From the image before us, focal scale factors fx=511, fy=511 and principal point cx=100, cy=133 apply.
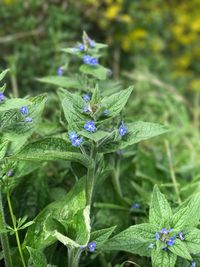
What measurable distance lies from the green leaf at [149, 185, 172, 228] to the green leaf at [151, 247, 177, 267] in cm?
7

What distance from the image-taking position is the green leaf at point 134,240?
1292 millimetres

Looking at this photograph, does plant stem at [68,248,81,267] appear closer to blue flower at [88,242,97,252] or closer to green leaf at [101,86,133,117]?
blue flower at [88,242,97,252]

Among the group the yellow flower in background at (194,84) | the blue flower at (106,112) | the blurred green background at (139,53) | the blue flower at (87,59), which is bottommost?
the yellow flower in background at (194,84)

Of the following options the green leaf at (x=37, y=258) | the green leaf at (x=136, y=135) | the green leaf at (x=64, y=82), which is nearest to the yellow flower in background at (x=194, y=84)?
the green leaf at (x=64, y=82)

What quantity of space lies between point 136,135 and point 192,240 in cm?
30

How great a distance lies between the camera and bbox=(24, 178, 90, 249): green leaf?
1269mm

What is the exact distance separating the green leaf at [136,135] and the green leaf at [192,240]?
0.26 metres

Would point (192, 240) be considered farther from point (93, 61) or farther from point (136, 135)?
point (93, 61)

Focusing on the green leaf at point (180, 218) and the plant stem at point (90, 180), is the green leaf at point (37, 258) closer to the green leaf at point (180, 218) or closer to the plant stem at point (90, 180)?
the plant stem at point (90, 180)

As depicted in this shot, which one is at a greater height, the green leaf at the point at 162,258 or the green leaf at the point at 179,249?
the green leaf at the point at 179,249

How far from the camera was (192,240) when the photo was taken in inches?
50.5

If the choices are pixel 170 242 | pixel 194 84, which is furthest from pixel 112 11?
pixel 170 242

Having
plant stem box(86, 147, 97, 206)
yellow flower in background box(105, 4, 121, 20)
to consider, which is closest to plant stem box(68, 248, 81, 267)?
plant stem box(86, 147, 97, 206)

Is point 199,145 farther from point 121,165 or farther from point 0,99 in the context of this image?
point 0,99
